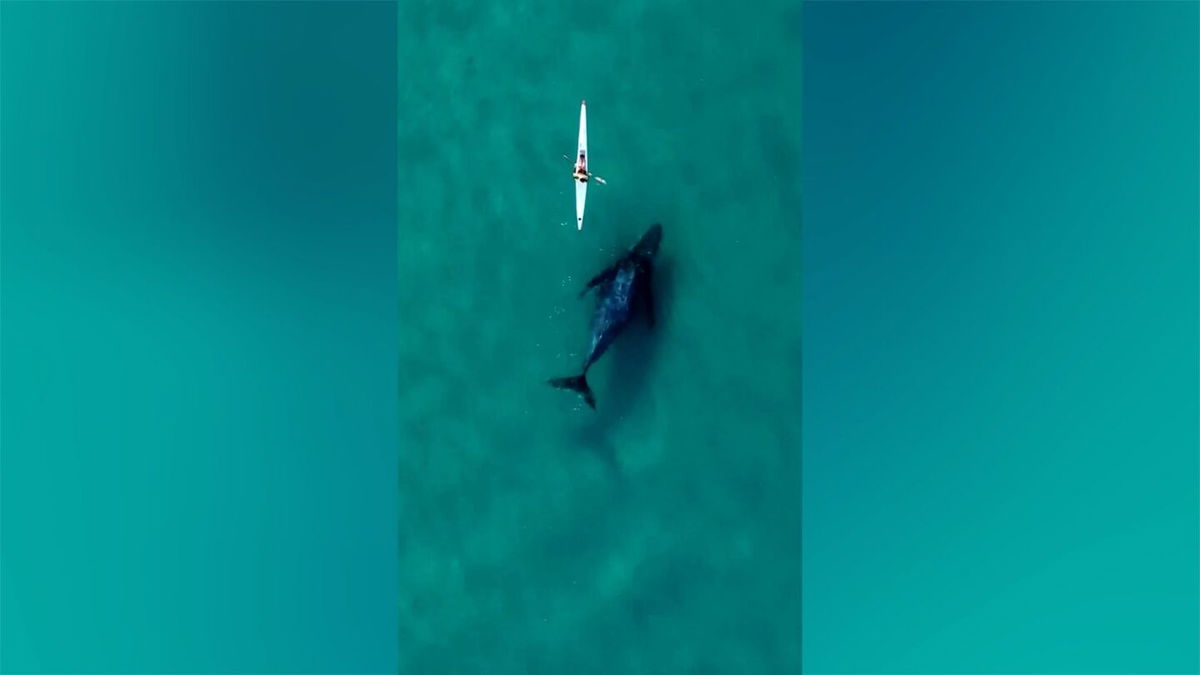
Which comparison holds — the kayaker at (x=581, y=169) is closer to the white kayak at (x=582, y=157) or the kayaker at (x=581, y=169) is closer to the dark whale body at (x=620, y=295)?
the white kayak at (x=582, y=157)

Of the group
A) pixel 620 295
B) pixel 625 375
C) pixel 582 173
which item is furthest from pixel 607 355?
pixel 582 173

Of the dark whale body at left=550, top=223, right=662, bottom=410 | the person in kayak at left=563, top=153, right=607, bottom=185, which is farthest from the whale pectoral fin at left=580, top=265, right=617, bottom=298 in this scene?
the person in kayak at left=563, top=153, right=607, bottom=185

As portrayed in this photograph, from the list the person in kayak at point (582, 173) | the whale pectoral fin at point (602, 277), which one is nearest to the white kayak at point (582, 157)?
the person in kayak at point (582, 173)

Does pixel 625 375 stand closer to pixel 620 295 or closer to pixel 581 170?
pixel 620 295

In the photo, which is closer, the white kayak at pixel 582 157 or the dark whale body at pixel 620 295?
the dark whale body at pixel 620 295

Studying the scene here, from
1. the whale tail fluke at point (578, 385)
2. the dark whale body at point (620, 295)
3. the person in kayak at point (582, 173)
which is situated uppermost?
the person in kayak at point (582, 173)

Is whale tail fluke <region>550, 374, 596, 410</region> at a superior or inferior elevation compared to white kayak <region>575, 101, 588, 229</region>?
inferior

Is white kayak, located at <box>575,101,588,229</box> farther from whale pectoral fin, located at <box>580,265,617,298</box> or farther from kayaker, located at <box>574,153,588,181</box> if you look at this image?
whale pectoral fin, located at <box>580,265,617,298</box>
